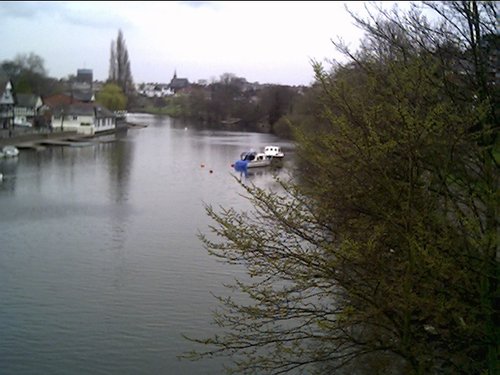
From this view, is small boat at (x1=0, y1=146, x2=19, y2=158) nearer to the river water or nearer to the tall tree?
the river water

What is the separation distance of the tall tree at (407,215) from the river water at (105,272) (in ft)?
9.08

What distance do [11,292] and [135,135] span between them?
29.7 metres

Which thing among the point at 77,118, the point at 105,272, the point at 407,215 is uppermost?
the point at 77,118

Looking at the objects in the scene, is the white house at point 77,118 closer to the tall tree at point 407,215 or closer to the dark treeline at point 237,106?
the dark treeline at point 237,106

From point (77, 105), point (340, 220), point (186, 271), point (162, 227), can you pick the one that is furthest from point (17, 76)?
point (340, 220)

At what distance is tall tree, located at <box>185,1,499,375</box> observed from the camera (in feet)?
11.6

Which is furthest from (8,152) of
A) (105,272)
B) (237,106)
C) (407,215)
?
(237,106)

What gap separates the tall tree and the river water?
9.08ft

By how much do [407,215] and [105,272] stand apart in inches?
257

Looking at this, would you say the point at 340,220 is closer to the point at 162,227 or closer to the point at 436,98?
the point at 436,98

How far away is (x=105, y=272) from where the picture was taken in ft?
30.3

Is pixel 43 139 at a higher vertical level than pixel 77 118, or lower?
lower

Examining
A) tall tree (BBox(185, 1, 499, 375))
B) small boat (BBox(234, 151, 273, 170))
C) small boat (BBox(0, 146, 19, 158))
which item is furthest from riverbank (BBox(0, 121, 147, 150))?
tall tree (BBox(185, 1, 499, 375))

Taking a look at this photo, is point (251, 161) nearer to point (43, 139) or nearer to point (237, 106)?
point (43, 139)
